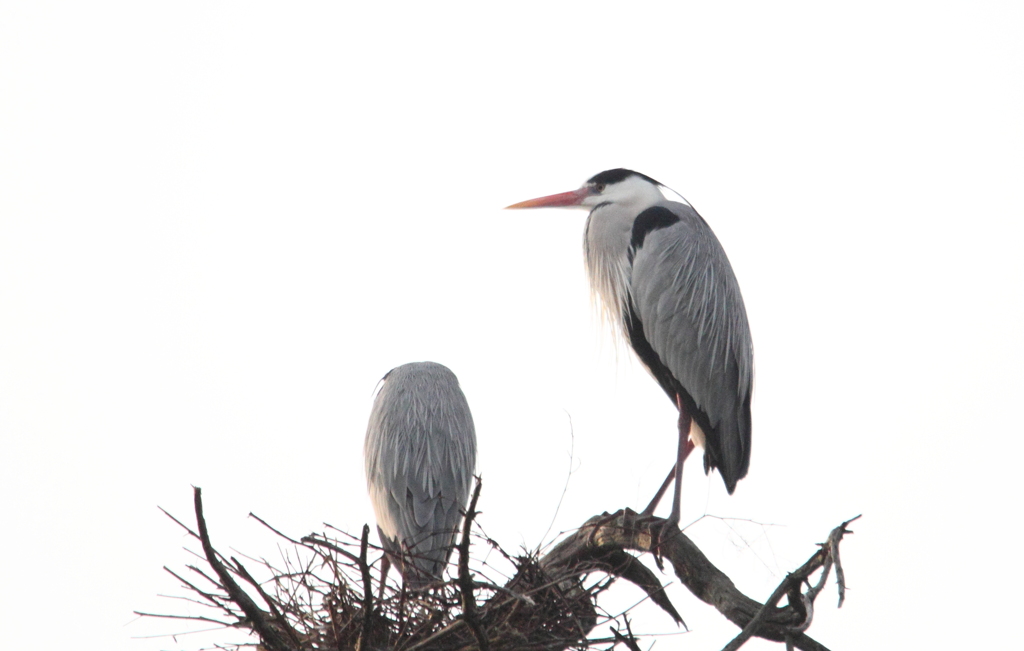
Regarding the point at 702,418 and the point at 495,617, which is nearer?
the point at 495,617

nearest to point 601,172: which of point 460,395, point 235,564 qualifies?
point 460,395

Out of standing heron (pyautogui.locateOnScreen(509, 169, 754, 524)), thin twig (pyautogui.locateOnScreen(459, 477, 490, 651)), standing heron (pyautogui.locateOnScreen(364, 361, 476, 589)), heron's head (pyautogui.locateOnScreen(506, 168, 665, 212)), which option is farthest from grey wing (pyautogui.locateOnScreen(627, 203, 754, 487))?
thin twig (pyautogui.locateOnScreen(459, 477, 490, 651))

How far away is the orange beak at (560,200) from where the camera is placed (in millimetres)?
5707

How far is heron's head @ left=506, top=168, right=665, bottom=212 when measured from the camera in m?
5.45

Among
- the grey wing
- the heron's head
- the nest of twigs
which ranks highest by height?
the heron's head

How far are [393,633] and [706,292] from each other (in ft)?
7.32

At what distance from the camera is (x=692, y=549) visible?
373cm

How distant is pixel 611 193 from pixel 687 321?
38.4 inches

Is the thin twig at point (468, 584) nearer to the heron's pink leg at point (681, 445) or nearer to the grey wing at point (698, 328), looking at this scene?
the heron's pink leg at point (681, 445)

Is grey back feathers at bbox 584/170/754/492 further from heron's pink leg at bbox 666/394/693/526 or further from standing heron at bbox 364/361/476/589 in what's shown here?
standing heron at bbox 364/361/476/589

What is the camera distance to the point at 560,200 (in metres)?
5.79

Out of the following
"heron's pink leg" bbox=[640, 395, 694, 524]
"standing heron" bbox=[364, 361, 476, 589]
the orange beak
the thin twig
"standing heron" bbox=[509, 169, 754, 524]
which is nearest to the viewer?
the thin twig

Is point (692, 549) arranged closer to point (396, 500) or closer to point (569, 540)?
point (569, 540)

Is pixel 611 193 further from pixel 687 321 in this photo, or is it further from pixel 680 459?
pixel 680 459
